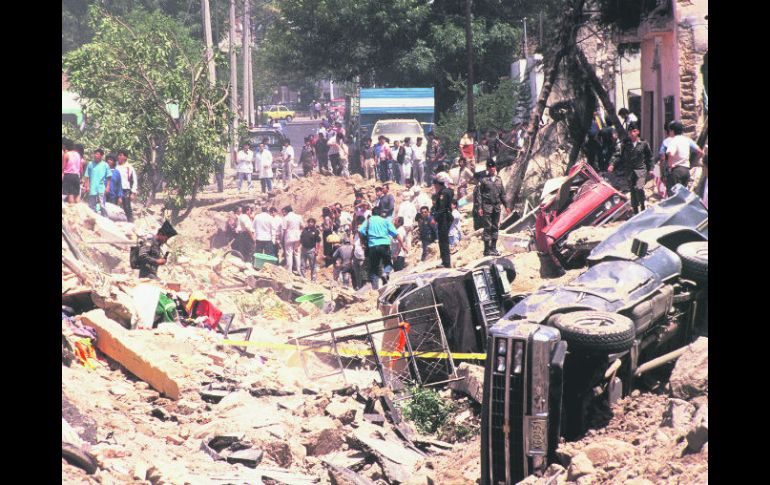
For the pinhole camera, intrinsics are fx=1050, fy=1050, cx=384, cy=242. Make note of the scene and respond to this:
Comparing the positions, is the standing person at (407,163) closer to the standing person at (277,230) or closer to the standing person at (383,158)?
the standing person at (383,158)

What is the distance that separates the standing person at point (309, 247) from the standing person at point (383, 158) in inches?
330

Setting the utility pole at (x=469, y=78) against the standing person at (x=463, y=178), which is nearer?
the standing person at (x=463, y=178)

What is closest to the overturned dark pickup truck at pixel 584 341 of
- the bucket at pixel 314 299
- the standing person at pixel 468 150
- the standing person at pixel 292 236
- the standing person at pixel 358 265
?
the bucket at pixel 314 299

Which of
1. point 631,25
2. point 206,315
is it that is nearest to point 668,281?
point 206,315

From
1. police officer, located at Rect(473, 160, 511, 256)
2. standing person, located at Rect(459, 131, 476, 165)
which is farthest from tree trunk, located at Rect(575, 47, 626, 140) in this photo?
standing person, located at Rect(459, 131, 476, 165)

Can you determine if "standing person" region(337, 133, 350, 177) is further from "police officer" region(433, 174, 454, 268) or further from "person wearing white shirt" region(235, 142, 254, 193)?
"police officer" region(433, 174, 454, 268)

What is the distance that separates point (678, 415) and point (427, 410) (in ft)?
10.6

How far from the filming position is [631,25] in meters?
19.4

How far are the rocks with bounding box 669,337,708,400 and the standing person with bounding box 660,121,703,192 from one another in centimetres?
646

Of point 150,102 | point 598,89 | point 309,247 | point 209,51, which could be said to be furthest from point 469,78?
point 598,89

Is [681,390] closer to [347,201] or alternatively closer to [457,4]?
[347,201]

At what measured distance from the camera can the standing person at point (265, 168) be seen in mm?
28422

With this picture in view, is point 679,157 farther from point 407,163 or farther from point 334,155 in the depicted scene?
point 334,155

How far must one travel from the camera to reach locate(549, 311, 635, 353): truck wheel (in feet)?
26.2
